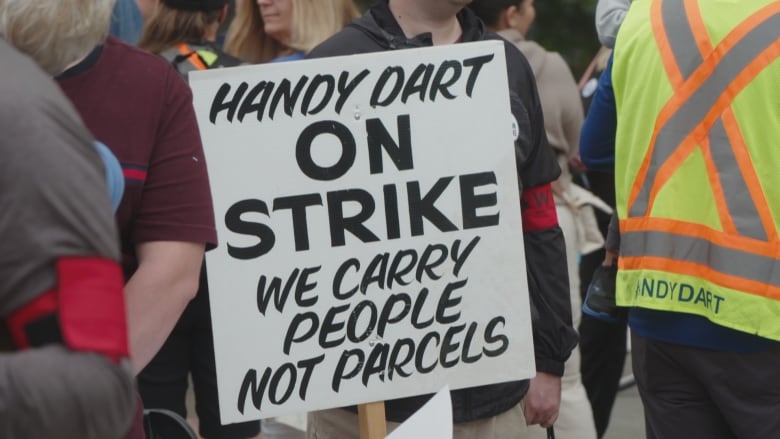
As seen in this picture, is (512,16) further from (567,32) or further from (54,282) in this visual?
(567,32)

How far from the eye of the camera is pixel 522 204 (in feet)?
12.0

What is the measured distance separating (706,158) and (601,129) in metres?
0.62

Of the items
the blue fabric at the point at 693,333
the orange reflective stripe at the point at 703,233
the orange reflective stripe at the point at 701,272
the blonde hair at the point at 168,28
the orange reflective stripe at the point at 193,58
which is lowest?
the blue fabric at the point at 693,333

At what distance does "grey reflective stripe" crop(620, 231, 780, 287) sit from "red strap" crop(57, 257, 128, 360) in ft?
6.85

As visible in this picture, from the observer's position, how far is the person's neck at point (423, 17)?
346 centimetres

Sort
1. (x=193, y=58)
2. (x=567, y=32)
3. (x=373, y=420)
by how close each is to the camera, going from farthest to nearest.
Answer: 1. (x=567, y=32)
2. (x=193, y=58)
3. (x=373, y=420)

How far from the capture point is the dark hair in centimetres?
549

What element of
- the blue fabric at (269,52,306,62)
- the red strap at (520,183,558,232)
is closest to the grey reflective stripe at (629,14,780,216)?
the red strap at (520,183,558,232)

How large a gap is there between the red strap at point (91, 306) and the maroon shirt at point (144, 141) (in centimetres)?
78

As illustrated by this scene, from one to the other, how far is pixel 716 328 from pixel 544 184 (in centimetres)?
54

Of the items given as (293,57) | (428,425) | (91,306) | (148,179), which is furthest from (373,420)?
(293,57)

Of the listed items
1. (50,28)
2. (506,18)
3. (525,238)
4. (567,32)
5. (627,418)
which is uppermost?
(50,28)

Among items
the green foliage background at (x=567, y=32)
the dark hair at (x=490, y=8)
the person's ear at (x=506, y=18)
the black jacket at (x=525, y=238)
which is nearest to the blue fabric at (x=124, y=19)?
the black jacket at (x=525, y=238)

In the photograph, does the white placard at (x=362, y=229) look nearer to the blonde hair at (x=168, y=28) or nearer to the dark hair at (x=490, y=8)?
the blonde hair at (x=168, y=28)
